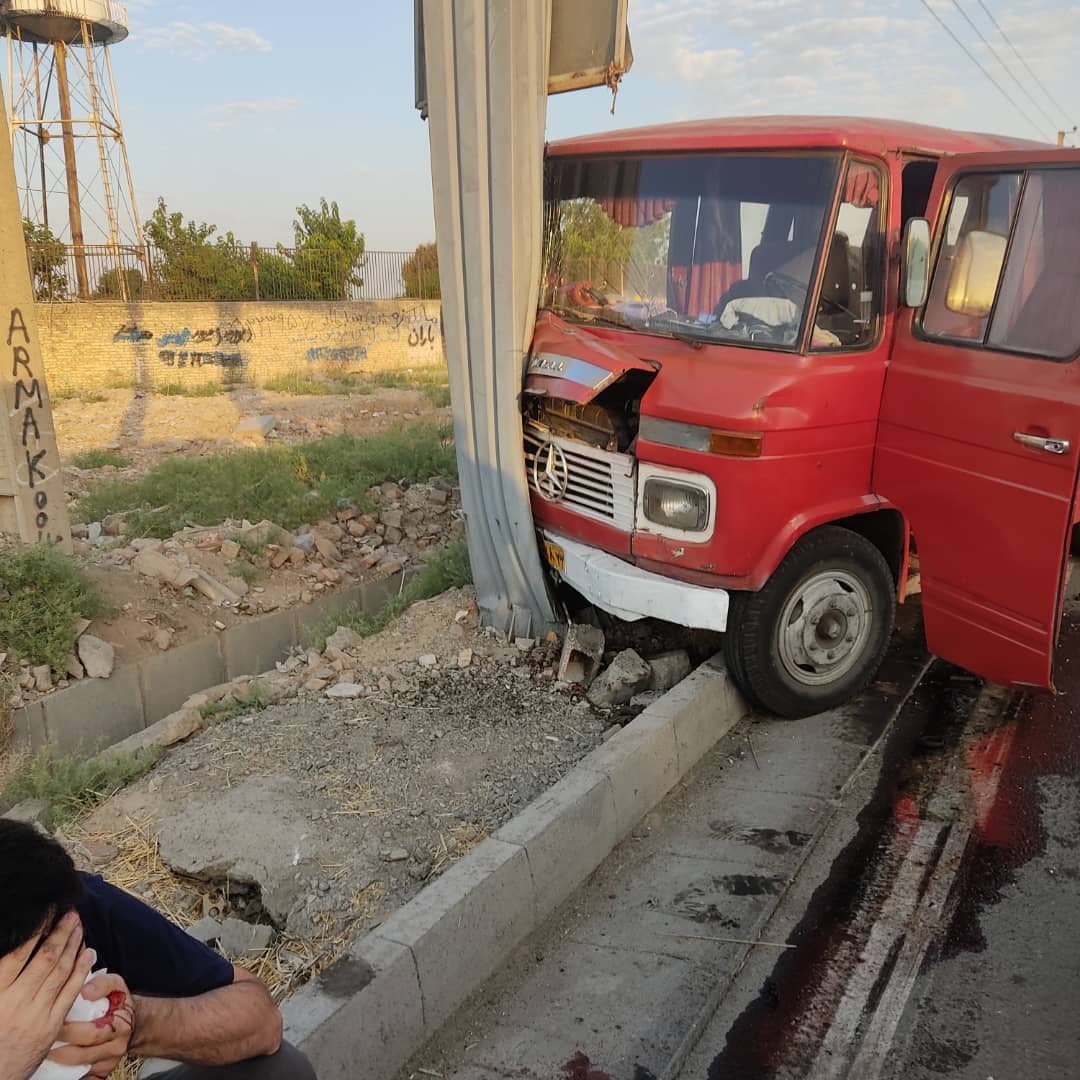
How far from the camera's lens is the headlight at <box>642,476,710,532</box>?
4.21 m

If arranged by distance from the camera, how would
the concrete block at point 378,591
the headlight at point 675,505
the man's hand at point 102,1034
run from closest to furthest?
the man's hand at point 102,1034 < the headlight at point 675,505 < the concrete block at point 378,591

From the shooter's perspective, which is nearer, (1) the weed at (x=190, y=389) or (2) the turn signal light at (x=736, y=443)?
(2) the turn signal light at (x=736, y=443)

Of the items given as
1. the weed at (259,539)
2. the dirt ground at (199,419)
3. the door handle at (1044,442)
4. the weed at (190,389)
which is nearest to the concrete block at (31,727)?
the weed at (259,539)

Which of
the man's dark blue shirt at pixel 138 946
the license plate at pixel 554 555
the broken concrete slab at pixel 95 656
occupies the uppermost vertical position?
the man's dark blue shirt at pixel 138 946

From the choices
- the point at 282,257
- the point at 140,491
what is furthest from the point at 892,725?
the point at 282,257

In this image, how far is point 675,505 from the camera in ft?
14.1

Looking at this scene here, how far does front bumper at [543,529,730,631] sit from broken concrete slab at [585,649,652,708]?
1.37 ft

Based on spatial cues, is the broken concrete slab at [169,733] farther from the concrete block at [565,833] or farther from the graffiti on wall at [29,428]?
the graffiti on wall at [29,428]

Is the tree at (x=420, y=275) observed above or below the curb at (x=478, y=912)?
above

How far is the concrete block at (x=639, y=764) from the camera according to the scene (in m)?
3.77

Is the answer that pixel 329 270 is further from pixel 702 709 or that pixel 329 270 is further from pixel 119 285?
pixel 702 709

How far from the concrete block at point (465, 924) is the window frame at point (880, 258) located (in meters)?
2.57

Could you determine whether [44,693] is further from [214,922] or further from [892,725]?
[892,725]

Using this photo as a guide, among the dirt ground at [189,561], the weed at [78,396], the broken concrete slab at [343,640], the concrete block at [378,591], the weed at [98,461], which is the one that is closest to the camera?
the broken concrete slab at [343,640]
